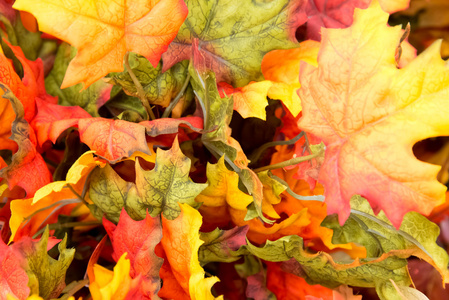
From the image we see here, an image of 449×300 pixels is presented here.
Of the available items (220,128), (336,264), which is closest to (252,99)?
(220,128)

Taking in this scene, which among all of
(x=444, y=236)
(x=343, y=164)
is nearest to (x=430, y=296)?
(x=444, y=236)

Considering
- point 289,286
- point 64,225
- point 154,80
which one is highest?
point 154,80

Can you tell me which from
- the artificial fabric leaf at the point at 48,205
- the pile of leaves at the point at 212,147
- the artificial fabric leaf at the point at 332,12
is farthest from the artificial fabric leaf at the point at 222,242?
the artificial fabric leaf at the point at 332,12

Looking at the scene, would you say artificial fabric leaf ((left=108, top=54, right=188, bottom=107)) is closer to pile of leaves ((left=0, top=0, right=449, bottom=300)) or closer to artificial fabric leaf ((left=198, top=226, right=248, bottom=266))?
pile of leaves ((left=0, top=0, right=449, bottom=300))

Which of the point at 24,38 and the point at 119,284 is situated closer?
the point at 119,284

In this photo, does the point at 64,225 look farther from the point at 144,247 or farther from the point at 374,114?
the point at 374,114

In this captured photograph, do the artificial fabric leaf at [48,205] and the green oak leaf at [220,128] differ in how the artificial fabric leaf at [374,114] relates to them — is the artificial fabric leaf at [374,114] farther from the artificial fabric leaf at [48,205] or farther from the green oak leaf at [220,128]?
the artificial fabric leaf at [48,205]
